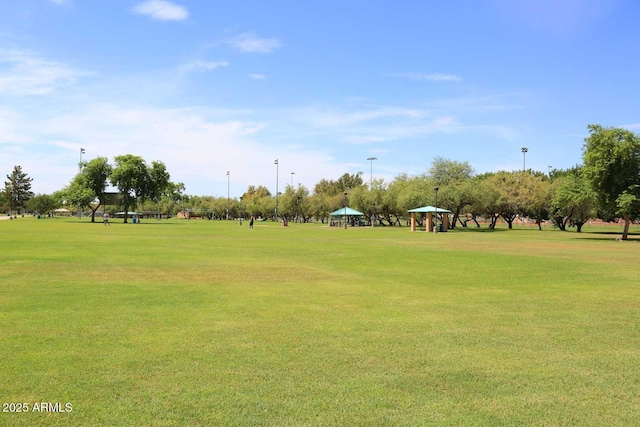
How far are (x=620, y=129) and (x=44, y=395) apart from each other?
47.9 meters

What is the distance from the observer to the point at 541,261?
69.7 ft

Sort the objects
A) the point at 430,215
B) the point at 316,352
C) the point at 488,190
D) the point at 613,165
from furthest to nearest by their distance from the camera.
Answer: the point at 488,190 < the point at 430,215 < the point at 613,165 < the point at 316,352

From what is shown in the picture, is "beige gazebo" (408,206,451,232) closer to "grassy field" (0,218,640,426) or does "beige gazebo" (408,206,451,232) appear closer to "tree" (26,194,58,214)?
"grassy field" (0,218,640,426)

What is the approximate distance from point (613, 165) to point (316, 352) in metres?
43.6

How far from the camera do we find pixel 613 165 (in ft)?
140

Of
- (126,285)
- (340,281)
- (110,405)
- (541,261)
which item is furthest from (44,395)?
(541,261)

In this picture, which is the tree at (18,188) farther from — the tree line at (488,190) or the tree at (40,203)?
the tree line at (488,190)

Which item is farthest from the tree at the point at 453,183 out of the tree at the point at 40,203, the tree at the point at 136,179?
the tree at the point at 40,203

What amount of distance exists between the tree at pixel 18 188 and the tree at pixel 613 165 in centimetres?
17265

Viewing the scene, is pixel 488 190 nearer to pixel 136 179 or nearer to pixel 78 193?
pixel 136 179

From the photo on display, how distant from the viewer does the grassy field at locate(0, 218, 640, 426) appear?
5035 millimetres

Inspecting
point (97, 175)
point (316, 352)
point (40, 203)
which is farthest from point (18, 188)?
point (316, 352)

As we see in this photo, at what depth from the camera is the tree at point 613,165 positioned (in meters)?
41.8

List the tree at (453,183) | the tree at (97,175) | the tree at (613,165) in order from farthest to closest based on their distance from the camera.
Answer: the tree at (97,175), the tree at (453,183), the tree at (613,165)
